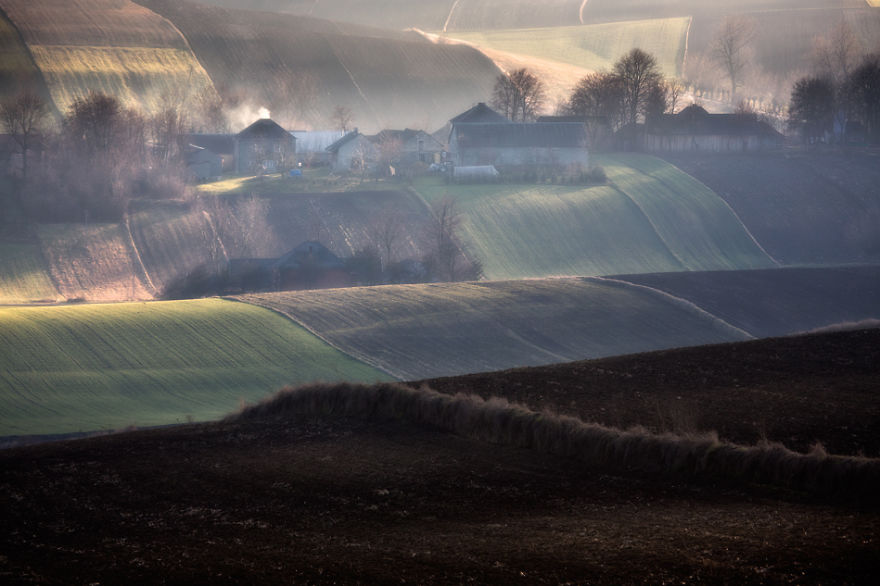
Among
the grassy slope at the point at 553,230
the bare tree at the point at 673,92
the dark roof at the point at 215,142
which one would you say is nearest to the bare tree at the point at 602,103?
the bare tree at the point at 673,92

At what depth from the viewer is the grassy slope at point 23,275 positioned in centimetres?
6762

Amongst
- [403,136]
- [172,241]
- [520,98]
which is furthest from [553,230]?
[520,98]

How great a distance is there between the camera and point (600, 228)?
290ft

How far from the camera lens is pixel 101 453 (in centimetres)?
1881

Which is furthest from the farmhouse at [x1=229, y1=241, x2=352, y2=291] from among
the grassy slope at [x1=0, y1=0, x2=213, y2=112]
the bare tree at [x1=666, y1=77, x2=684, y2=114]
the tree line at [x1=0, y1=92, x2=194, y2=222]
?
the bare tree at [x1=666, y1=77, x2=684, y2=114]

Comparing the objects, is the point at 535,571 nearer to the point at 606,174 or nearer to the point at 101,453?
the point at 101,453

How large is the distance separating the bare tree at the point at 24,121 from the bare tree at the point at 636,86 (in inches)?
2596

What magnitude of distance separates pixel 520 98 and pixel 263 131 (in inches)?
1408

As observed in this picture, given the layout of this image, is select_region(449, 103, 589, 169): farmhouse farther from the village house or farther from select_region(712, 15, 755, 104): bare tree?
select_region(712, 15, 755, 104): bare tree

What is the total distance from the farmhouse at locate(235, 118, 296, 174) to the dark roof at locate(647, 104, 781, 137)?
4259 centimetres

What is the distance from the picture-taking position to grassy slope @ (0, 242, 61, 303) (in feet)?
222

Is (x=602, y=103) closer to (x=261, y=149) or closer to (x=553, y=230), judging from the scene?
(x=261, y=149)

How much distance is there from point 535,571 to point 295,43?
6902 inches

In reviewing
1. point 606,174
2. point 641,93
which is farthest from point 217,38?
point 606,174
